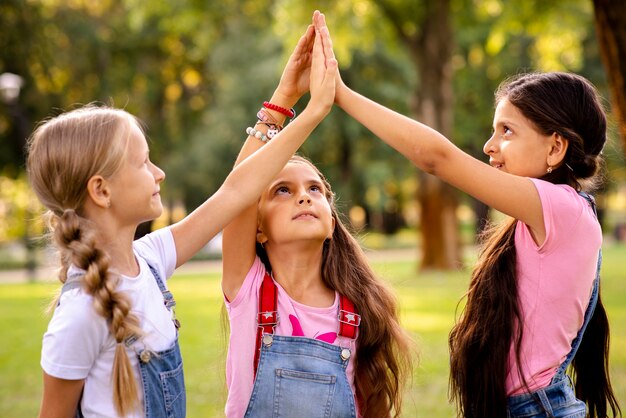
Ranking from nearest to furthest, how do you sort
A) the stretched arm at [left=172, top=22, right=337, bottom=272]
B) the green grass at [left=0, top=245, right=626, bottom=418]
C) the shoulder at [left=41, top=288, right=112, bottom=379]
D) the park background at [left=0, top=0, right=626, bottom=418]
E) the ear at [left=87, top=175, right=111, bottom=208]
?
the shoulder at [left=41, top=288, right=112, bottom=379]
the ear at [left=87, top=175, right=111, bottom=208]
the stretched arm at [left=172, top=22, right=337, bottom=272]
the green grass at [left=0, top=245, right=626, bottom=418]
the park background at [left=0, top=0, right=626, bottom=418]

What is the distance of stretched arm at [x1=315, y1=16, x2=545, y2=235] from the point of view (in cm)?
246

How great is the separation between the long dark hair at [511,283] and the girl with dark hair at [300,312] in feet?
0.95

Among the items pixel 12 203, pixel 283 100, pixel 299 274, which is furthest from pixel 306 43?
pixel 12 203

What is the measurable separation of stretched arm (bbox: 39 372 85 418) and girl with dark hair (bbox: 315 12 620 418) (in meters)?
1.19

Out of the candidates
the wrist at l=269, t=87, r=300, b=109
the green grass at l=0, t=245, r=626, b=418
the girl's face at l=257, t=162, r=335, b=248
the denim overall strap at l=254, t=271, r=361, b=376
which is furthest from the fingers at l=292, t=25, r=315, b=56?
the green grass at l=0, t=245, r=626, b=418

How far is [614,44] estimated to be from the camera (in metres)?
4.65

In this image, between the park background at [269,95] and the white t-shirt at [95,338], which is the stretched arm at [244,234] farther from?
the park background at [269,95]

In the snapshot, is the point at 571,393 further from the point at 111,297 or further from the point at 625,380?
the point at 625,380

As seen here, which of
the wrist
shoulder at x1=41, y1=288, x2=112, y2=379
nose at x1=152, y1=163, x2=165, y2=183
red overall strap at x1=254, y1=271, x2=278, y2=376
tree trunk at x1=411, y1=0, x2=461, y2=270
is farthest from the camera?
tree trunk at x1=411, y1=0, x2=461, y2=270

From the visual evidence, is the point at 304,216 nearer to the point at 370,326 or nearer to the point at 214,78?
the point at 370,326

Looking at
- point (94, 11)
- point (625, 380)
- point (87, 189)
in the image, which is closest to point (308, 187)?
point (87, 189)

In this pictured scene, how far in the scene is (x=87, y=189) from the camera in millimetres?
2270

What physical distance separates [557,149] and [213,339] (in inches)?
267

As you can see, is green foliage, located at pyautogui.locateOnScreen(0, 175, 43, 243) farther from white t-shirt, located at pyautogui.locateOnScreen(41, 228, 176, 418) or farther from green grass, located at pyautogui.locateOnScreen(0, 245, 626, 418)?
white t-shirt, located at pyautogui.locateOnScreen(41, 228, 176, 418)
